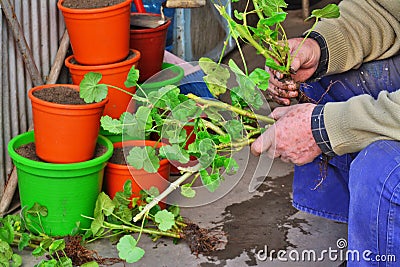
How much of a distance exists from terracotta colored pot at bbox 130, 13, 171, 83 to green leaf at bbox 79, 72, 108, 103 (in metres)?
0.70

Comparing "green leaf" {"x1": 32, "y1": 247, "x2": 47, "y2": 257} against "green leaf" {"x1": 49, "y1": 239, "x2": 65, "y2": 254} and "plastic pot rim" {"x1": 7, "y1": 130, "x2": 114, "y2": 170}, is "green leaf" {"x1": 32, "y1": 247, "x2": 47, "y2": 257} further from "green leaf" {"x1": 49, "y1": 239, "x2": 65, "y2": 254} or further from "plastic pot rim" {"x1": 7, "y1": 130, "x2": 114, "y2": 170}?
"plastic pot rim" {"x1": 7, "y1": 130, "x2": 114, "y2": 170}

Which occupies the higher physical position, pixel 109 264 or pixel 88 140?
pixel 88 140

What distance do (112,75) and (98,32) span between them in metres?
0.19

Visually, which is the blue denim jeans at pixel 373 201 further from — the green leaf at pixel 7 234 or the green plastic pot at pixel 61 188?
the green leaf at pixel 7 234

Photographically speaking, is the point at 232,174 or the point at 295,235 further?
the point at 295,235

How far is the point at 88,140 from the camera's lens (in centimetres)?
264

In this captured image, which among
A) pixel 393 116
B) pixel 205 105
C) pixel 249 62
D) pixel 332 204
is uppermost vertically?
pixel 393 116

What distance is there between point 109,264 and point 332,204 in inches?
33.5

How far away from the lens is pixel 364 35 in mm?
2412

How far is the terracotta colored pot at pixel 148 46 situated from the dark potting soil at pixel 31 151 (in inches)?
22.1

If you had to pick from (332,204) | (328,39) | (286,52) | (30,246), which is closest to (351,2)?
(328,39)

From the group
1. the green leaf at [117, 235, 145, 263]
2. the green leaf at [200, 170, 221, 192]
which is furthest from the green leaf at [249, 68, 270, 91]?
the green leaf at [117, 235, 145, 263]

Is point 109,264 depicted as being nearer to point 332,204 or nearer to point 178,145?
point 178,145

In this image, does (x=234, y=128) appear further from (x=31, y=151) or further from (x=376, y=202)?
(x=31, y=151)
